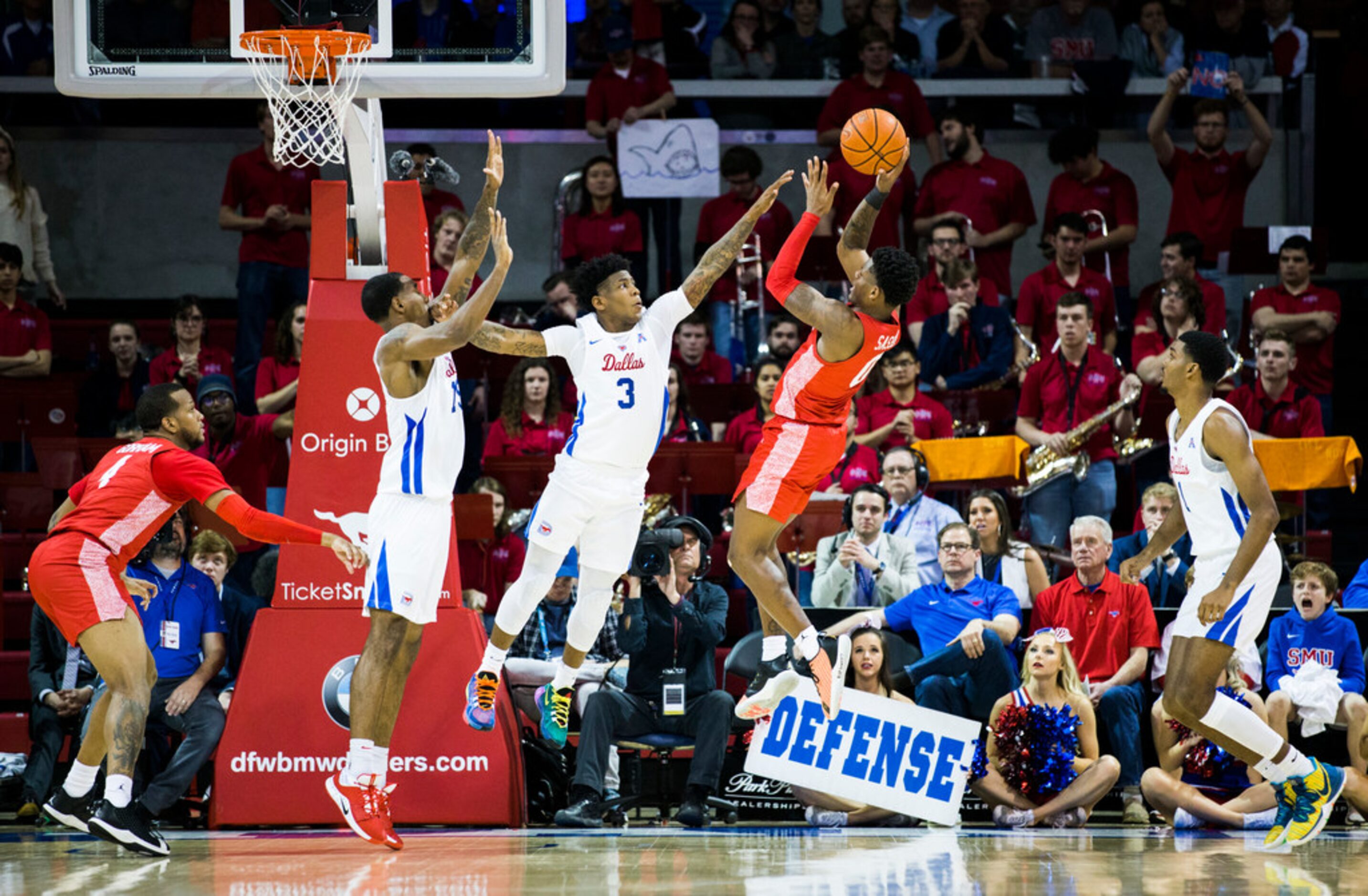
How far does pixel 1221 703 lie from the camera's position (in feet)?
26.8

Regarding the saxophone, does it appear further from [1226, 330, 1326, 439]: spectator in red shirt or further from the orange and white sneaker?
the orange and white sneaker

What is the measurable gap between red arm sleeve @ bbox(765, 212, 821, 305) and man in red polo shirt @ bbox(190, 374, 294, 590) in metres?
4.49

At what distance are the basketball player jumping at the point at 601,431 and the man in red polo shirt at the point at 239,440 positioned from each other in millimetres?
3517

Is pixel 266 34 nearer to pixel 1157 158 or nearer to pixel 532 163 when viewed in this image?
pixel 532 163

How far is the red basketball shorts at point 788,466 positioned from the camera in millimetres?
8367

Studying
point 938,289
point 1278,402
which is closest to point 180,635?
point 938,289

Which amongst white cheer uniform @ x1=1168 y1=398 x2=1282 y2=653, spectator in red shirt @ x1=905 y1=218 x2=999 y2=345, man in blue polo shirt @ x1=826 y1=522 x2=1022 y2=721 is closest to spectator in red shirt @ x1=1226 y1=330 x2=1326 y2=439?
spectator in red shirt @ x1=905 y1=218 x2=999 y2=345

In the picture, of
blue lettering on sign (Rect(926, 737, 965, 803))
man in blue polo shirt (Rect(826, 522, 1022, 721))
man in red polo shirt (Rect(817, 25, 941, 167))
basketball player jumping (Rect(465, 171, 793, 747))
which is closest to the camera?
basketball player jumping (Rect(465, 171, 793, 747))

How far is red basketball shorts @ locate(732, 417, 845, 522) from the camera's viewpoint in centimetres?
837

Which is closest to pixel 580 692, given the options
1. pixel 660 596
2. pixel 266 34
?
pixel 660 596

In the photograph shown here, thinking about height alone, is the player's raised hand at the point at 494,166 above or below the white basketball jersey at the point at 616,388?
above

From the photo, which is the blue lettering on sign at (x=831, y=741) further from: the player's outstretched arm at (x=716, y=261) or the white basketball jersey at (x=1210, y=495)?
the player's outstretched arm at (x=716, y=261)

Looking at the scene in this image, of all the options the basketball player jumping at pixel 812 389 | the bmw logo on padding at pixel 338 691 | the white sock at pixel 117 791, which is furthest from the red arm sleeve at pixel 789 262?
the white sock at pixel 117 791

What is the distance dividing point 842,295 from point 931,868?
8.70m
